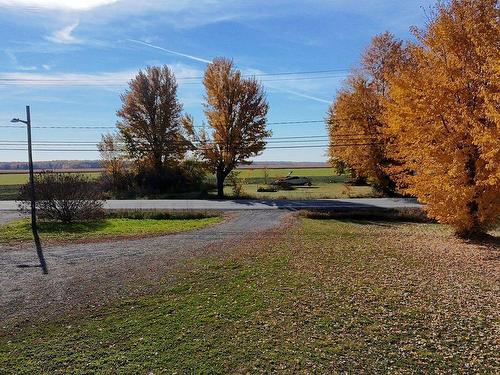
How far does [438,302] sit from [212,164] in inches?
1215

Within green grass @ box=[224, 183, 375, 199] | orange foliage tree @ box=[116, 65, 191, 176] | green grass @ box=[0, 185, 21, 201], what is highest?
orange foliage tree @ box=[116, 65, 191, 176]

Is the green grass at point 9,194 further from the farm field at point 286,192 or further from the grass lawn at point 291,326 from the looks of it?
the grass lawn at point 291,326

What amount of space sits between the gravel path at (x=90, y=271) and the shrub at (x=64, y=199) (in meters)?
7.25

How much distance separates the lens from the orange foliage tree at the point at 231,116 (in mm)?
36375

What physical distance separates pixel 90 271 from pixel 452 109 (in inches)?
469

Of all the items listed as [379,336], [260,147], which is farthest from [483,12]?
[260,147]

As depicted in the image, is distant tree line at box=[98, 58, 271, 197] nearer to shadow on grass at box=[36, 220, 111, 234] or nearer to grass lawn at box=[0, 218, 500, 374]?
shadow on grass at box=[36, 220, 111, 234]

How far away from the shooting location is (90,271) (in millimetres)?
10969

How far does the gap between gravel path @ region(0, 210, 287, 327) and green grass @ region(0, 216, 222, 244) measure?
6.83ft

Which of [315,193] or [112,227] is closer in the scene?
[112,227]

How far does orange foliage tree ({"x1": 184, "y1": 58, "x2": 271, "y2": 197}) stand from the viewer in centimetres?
3638

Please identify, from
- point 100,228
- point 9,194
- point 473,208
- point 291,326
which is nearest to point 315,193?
point 100,228

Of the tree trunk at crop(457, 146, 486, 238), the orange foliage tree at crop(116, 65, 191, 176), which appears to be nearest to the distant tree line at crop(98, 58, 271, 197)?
the orange foliage tree at crop(116, 65, 191, 176)

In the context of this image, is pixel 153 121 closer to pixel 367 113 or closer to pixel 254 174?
pixel 367 113
